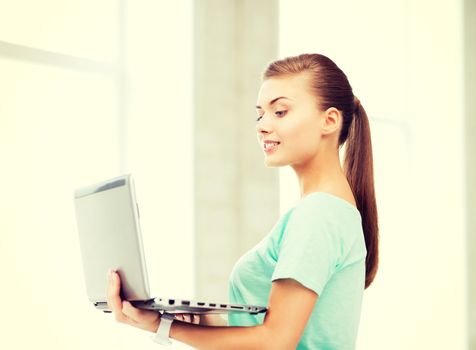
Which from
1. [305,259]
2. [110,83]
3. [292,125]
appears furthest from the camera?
[110,83]

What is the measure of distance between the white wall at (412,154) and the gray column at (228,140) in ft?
1.93

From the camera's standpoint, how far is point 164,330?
1.16 meters

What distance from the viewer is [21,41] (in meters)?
2.00

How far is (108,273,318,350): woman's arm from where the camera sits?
111 cm

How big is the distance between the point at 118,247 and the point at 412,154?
2.47m

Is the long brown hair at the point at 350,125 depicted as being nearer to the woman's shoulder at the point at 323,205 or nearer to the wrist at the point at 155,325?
the woman's shoulder at the point at 323,205

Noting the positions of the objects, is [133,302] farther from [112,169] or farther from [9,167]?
[112,169]

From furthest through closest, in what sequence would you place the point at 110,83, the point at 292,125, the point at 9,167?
the point at 110,83 < the point at 9,167 < the point at 292,125

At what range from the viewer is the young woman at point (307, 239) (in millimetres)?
1132

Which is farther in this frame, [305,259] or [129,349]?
[129,349]

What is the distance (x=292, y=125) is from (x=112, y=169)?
1.04 meters

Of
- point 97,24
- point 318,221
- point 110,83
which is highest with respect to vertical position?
point 97,24

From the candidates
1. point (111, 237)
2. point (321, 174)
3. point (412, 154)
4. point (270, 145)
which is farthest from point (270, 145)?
point (412, 154)

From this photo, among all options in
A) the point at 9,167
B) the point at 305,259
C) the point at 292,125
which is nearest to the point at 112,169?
the point at 9,167
